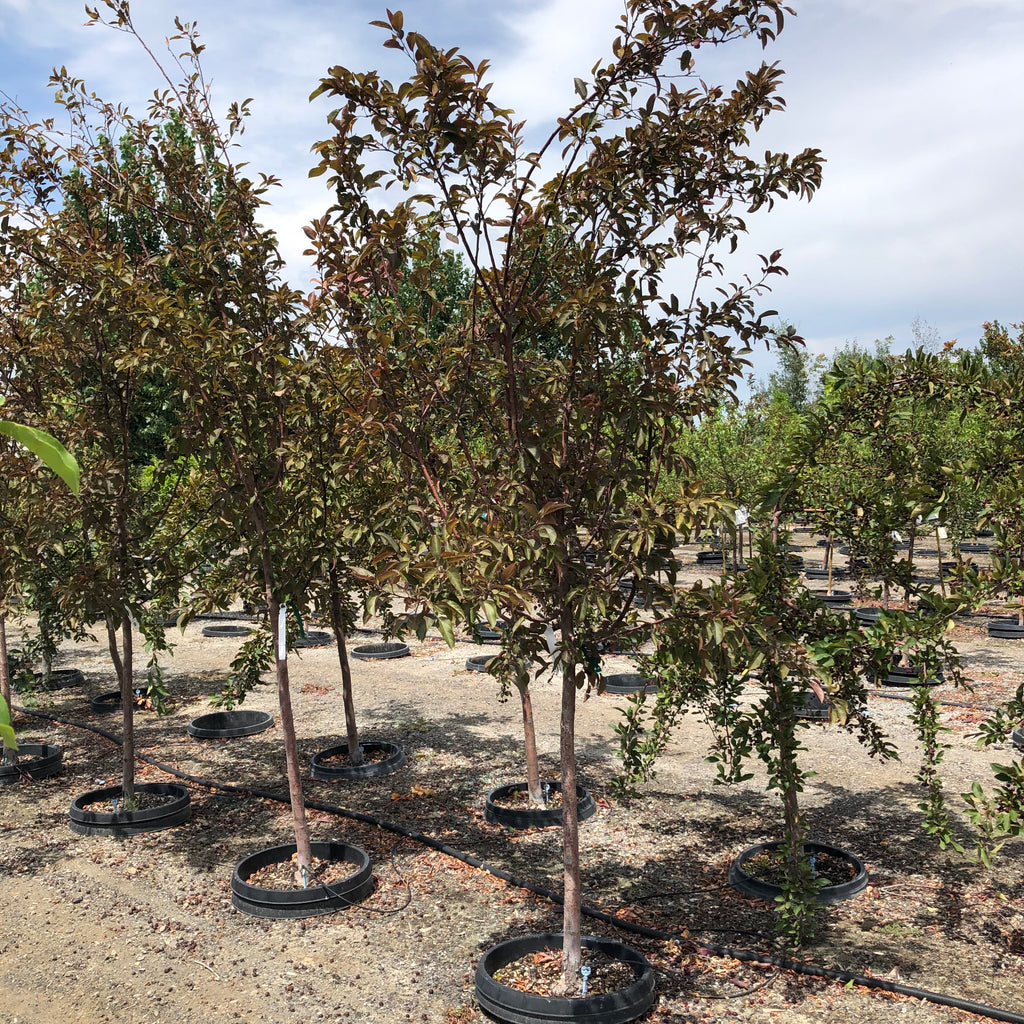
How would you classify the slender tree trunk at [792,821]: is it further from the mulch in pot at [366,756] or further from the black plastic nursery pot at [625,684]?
the black plastic nursery pot at [625,684]

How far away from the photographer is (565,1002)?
366 cm

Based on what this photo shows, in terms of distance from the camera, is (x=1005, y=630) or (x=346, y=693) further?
(x=1005, y=630)

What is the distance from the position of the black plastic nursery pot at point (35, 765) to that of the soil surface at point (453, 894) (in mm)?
106

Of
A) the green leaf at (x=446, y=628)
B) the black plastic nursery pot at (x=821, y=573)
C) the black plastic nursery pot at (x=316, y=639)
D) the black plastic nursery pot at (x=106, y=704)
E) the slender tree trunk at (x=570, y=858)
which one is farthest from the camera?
the black plastic nursery pot at (x=821, y=573)

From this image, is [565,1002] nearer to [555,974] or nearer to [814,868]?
[555,974]

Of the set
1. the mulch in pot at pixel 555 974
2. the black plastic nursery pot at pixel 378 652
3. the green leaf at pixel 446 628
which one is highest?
the green leaf at pixel 446 628

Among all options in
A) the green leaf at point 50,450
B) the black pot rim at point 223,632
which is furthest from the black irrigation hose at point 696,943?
the black pot rim at point 223,632

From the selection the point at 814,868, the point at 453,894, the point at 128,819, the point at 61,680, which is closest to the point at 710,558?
the point at 61,680

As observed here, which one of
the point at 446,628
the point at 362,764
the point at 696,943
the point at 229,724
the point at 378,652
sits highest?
the point at 446,628

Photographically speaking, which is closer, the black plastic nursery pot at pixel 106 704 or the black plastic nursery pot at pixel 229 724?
the black plastic nursery pot at pixel 229 724

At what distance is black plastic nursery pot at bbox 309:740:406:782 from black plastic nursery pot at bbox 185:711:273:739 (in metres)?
1.24

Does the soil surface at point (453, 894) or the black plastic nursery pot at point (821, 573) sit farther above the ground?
the black plastic nursery pot at point (821, 573)

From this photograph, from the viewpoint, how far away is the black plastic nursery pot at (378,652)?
12.5m

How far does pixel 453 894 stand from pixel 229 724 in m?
4.57
